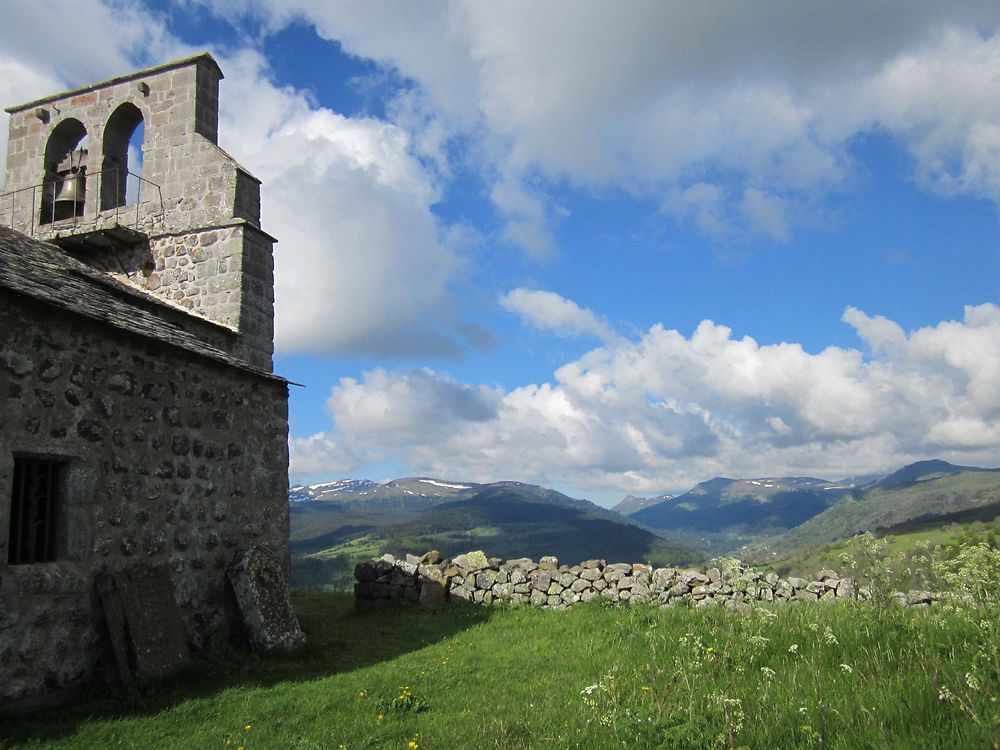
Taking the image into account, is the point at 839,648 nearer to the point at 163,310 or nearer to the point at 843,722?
the point at 843,722

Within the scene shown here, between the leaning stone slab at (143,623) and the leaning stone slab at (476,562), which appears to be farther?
the leaning stone slab at (476,562)

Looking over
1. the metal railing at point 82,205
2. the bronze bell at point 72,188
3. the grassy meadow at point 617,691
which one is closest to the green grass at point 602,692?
the grassy meadow at point 617,691

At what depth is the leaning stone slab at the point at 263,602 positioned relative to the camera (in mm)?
9711

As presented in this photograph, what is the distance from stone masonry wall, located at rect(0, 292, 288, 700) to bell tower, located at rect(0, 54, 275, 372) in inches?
145

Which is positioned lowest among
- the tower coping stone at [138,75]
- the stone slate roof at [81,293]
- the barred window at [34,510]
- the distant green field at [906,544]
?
the distant green field at [906,544]

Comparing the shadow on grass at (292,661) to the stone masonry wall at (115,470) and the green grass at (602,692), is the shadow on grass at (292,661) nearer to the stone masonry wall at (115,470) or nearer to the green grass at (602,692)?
the green grass at (602,692)

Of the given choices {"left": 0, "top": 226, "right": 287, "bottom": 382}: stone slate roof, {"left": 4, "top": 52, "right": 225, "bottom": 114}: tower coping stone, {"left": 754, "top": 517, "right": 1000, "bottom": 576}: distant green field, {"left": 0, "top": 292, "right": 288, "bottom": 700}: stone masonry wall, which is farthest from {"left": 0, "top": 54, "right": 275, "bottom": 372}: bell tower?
{"left": 754, "top": 517, "right": 1000, "bottom": 576}: distant green field

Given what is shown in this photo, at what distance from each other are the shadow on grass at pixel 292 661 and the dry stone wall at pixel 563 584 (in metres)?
0.56

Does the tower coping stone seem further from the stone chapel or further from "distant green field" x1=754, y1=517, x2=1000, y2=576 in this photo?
"distant green field" x1=754, y1=517, x2=1000, y2=576

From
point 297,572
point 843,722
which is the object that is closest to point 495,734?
point 843,722

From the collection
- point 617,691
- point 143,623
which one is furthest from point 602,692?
point 143,623

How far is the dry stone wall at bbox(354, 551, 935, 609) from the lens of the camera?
13570 mm

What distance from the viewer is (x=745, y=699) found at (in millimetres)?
5383

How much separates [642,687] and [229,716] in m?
4.14
